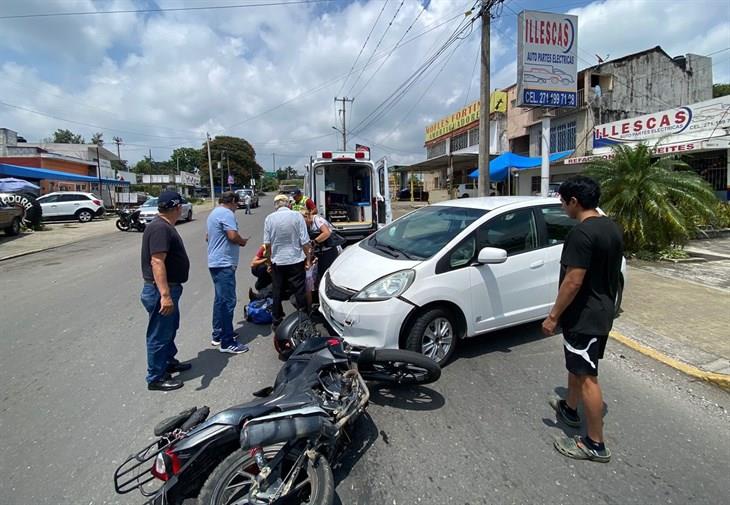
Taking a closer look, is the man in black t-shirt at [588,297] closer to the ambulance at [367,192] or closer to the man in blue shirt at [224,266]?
the man in blue shirt at [224,266]

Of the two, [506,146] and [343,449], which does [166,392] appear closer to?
[343,449]

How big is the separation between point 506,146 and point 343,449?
27363 millimetres

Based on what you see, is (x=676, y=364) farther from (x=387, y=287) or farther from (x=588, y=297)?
(x=387, y=287)

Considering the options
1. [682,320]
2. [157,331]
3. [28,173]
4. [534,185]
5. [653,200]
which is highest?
[28,173]

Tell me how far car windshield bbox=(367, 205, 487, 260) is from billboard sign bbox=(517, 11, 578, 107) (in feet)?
24.7

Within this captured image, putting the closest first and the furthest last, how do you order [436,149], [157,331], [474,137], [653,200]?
1. [157,331]
2. [653,200]
3. [474,137]
4. [436,149]

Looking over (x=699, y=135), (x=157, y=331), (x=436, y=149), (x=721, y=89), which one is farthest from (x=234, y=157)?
(x=157, y=331)

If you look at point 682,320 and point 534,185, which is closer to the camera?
point 682,320

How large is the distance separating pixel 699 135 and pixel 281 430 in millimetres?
Result: 17192

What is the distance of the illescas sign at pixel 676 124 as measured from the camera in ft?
42.9

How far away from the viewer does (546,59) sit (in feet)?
35.0

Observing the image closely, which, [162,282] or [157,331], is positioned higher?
[162,282]

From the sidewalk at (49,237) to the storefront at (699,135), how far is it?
17.8m

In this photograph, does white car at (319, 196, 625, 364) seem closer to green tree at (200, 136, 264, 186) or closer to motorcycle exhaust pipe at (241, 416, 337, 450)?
motorcycle exhaust pipe at (241, 416, 337, 450)
